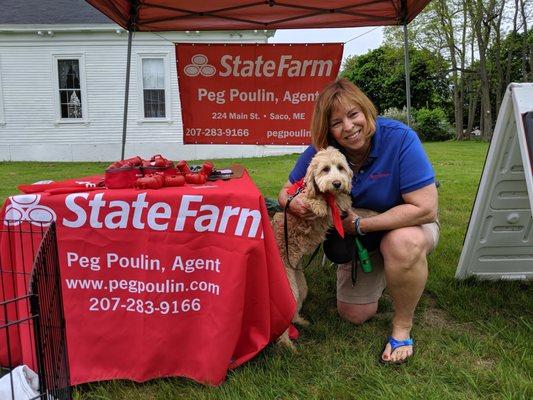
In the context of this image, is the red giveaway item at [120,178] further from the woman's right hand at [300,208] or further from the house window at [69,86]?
the house window at [69,86]

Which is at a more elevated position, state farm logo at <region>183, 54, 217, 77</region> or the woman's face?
state farm logo at <region>183, 54, 217, 77</region>


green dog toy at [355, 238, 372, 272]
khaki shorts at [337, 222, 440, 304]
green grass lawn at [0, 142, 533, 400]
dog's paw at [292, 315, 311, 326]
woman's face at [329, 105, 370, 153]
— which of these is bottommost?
green grass lawn at [0, 142, 533, 400]

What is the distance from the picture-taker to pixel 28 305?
6.32 feet

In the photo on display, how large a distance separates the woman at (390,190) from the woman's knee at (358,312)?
36 centimetres

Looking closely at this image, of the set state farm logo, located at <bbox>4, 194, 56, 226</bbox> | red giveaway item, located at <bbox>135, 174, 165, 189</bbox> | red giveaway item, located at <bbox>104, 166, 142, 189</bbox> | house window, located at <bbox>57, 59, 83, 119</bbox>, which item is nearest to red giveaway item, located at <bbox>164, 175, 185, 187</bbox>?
red giveaway item, located at <bbox>135, 174, 165, 189</bbox>

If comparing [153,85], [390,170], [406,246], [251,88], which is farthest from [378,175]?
[153,85]

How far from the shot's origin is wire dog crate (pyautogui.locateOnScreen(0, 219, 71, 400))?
1.78 metres

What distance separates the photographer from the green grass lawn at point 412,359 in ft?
6.91

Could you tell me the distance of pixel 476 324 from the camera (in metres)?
2.80

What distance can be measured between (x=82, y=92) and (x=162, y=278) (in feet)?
43.7

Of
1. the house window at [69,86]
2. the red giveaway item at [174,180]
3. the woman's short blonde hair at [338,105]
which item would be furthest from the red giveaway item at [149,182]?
the house window at [69,86]

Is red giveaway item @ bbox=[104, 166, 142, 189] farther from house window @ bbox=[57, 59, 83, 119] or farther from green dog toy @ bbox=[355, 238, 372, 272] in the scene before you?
house window @ bbox=[57, 59, 83, 119]

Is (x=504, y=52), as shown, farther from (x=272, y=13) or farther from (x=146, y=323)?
(x=146, y=323)

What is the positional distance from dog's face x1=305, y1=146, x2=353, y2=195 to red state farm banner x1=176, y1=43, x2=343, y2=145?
2290 millimetres
